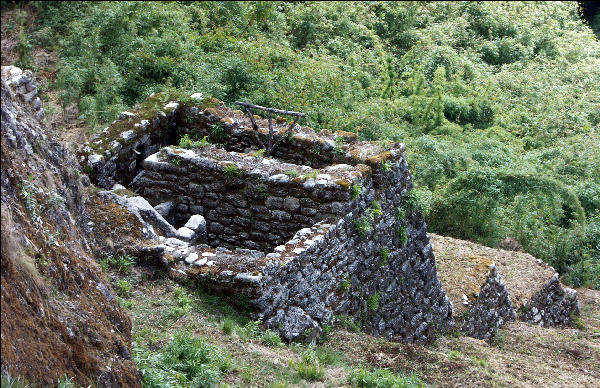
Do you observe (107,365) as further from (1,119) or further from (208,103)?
(208,103)

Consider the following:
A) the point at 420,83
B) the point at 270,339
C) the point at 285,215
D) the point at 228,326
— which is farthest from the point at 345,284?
the point at 420,83

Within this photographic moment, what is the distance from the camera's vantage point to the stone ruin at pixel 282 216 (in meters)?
6.40

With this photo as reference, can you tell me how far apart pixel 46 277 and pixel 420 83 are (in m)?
14.8

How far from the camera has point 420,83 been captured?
57.7 feet

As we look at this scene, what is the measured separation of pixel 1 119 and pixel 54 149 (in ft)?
2.38

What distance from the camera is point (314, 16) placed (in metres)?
17.6

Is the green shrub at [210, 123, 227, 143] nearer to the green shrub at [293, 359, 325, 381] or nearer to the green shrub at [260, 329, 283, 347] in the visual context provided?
the green shrub at [260, 329, 283, 347]

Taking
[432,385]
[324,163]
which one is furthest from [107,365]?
[324,163]

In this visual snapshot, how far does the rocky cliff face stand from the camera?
11.3 feet

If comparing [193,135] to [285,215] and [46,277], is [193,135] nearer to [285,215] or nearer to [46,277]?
[285,215]

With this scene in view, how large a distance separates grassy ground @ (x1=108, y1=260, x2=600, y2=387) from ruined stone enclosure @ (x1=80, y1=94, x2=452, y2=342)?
0.86 ft

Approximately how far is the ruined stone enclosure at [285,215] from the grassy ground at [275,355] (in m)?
0.26

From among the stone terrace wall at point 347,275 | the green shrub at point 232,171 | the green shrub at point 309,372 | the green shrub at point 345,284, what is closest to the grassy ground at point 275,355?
the green shrub at point 309,372

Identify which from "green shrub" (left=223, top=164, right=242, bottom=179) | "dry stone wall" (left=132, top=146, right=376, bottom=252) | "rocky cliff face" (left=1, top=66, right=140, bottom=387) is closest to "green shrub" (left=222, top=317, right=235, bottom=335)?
"rocky cliff face" (left=1, top=66, right=140, bottom=387)
